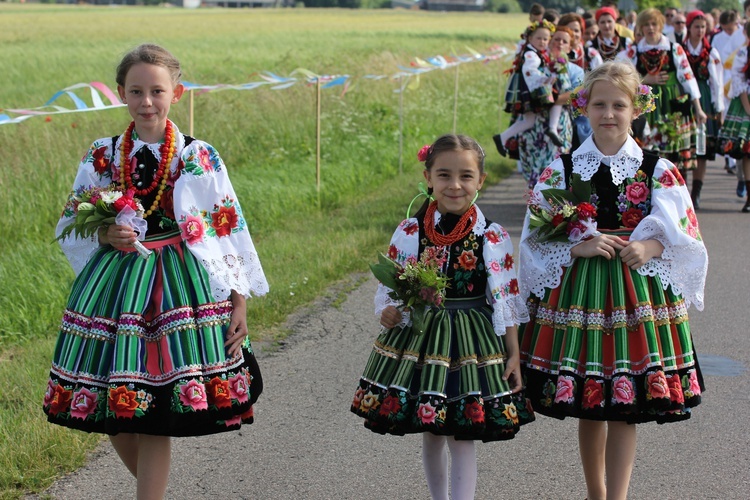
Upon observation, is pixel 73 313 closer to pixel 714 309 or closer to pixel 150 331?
pixel 150 331

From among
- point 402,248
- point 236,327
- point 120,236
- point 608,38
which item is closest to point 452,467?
point 402,248

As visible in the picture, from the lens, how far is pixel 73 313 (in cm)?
380

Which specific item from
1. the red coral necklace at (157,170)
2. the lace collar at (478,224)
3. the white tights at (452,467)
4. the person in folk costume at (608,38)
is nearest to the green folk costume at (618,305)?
the lace collar at (478,224)

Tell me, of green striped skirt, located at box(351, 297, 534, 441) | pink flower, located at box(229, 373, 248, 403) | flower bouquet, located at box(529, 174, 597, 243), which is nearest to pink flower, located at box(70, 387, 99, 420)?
pink flower, located at box(229, 373, 248, 403)

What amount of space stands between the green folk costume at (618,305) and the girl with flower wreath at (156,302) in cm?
108

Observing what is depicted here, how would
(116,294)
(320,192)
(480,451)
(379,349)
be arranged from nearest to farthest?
(116,294)
(379,349)
(480,451)
(320,192)

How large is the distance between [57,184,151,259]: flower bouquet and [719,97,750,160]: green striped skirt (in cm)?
848

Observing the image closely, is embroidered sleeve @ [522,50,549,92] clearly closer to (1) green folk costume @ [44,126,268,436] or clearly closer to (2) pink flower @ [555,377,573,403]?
(2) pink flower @ [555,377,573,403]

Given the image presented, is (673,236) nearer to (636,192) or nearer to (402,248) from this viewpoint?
(636,192)

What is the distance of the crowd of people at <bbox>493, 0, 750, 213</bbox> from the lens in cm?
964

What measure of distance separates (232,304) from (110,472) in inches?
45.2

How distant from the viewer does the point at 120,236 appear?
3750mm

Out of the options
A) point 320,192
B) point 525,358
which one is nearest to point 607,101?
point 525,358

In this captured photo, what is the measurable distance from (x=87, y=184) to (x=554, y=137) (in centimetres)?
634
